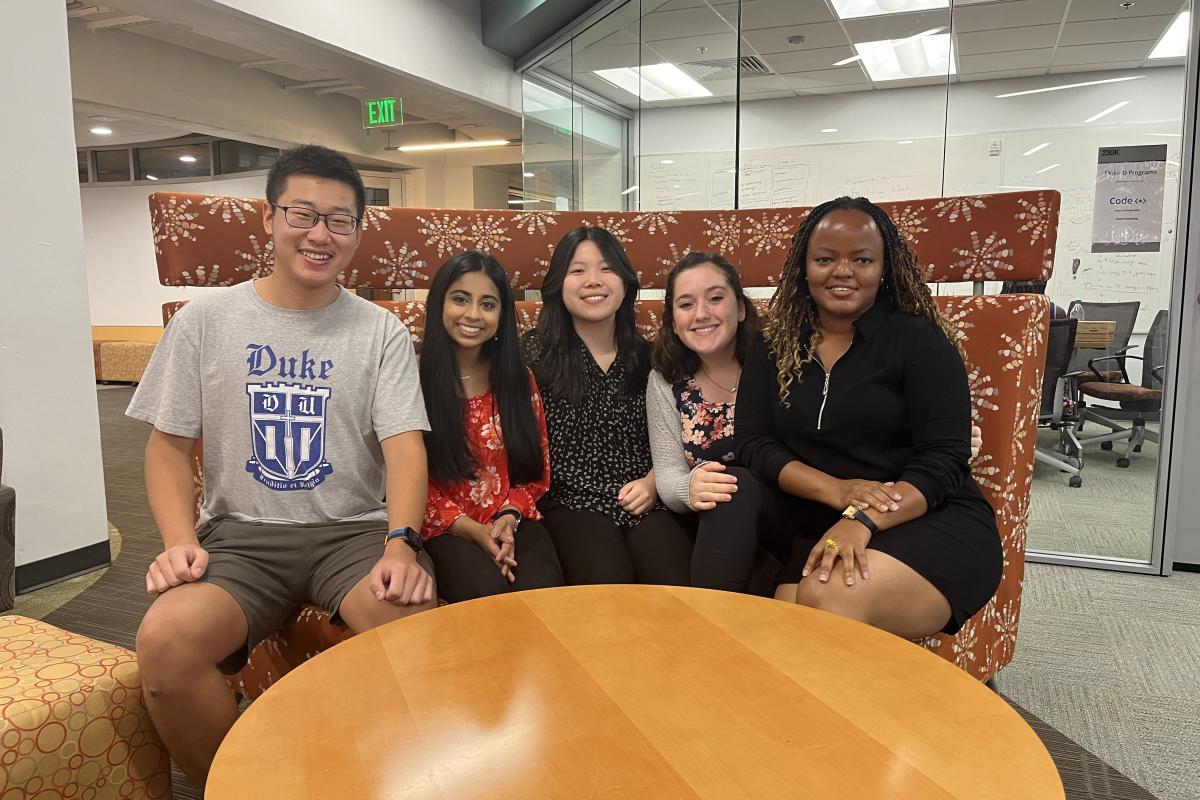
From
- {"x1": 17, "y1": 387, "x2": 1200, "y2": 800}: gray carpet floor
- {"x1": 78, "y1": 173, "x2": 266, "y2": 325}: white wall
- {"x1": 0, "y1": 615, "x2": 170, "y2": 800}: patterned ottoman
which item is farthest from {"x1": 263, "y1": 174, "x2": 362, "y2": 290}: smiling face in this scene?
{"x1": 78, "y1": 173, "x2": 266, "y2": 325}: white wall

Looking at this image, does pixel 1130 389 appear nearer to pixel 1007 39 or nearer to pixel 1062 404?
pixel 1062 404

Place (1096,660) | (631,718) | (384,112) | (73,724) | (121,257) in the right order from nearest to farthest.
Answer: (631,718) → (73,724) → (1096,660) → (384,112) → (121,257)

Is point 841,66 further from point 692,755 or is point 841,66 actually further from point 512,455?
point 692,755

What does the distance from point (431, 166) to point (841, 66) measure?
7.27 m

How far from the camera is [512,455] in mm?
1808

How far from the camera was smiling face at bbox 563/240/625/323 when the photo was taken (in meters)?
1.97

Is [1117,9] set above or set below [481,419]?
above

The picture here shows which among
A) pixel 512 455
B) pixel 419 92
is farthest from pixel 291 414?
pixel 419 92

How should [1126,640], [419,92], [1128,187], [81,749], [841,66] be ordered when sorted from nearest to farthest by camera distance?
[81,749] < [1126,640] < [1128,187] < [841,66] < [419,92]

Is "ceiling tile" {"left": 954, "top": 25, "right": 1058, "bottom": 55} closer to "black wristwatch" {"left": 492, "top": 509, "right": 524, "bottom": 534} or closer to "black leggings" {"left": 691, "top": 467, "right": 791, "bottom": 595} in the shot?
"black leggings" {"left": 691, "top": 467, "right": 791, "bottom": 595}

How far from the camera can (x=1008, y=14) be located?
3271mm

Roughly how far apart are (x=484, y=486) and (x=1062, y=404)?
2807 millimetres

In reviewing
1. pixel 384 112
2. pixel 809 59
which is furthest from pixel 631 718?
pixel 384 112

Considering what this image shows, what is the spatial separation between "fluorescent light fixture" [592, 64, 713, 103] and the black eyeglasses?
3.22 meters
